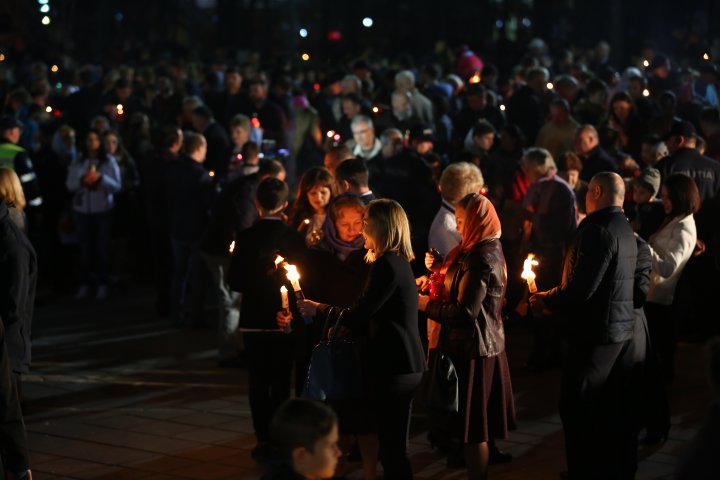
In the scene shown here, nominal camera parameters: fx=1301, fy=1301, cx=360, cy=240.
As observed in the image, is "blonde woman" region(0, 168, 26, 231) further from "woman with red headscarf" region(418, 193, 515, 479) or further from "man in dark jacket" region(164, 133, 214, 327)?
"man in dark jacket" region(164, 133, 214, 327)

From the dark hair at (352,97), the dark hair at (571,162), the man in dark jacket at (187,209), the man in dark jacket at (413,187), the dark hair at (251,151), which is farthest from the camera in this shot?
the dark hair at (352,97)

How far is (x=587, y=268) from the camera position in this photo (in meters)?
7.70

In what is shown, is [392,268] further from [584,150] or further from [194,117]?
[194,117]

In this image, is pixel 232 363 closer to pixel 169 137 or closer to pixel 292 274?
pixel 169 137

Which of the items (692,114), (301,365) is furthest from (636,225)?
(692,114)

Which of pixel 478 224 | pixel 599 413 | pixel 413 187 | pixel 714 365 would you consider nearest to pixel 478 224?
pixel 478 224

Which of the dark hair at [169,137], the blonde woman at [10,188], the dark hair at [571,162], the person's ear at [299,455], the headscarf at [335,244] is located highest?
the dark hair at [169,137]

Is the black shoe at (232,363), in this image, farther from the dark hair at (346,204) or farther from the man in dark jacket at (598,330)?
the man in dark jacket at (598,330)

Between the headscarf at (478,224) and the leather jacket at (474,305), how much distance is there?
0.04 metres

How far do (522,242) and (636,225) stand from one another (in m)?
1.31

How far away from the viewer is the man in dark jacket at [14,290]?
7.89 meters

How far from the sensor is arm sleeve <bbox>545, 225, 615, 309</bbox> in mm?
7680

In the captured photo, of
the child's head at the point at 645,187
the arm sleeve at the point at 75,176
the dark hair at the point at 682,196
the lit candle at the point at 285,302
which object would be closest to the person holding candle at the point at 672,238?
the dark hair at the point at 682,196

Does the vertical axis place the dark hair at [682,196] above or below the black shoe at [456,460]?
above
